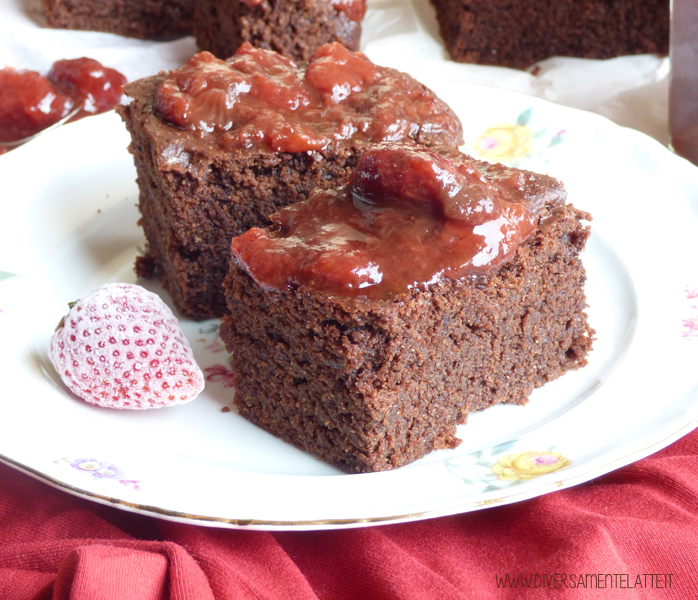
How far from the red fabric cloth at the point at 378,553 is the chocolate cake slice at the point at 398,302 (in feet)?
1.27

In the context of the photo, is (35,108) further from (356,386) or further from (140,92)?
(356,386)

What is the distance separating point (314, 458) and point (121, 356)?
2.43 ft

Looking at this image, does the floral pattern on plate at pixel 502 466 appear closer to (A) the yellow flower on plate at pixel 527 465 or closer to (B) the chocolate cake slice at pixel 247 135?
(A) the yellow flower on plate at pixel 527 465

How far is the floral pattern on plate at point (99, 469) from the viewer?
2.35 meters

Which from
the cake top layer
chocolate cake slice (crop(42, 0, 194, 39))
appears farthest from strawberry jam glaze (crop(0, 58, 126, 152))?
the cake top layer

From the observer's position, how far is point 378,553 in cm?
224

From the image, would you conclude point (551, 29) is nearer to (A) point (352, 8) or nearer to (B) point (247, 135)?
(A) point (352, 8)

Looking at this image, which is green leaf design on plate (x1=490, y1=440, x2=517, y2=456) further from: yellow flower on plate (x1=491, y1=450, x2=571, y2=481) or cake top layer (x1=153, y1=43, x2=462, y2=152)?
cake top layer (x1=153, y1=43, x2=462, y2=152)

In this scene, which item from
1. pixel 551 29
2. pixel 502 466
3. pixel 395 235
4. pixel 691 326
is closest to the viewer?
pixel 395 235

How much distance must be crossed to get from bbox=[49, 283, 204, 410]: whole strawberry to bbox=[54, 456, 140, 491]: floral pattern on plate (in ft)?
1.09

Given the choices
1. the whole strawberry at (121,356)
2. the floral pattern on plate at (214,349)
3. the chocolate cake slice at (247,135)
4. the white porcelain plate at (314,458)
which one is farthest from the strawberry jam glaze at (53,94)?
the whole strawberry at (121,356)

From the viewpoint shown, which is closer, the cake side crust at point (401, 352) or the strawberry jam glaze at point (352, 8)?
the cake side crust at point (401, 352)

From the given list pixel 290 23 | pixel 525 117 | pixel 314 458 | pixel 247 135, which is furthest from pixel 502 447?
pixel 290 23

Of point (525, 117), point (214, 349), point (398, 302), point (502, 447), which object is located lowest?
point (214, 349)
